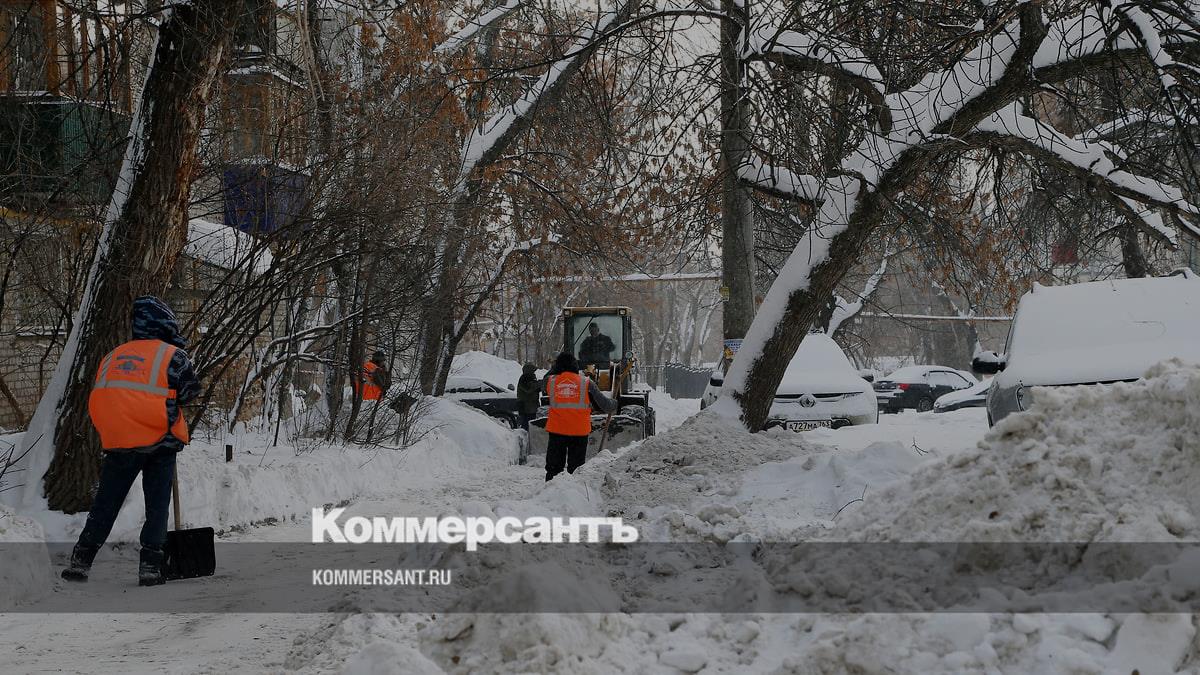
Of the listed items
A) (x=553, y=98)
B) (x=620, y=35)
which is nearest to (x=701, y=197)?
(x=620, y=35)

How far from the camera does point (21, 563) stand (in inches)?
245

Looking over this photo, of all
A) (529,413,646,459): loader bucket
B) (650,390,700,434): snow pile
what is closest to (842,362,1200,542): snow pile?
(529,413,646,459): loader bucket

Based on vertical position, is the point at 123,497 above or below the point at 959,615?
above

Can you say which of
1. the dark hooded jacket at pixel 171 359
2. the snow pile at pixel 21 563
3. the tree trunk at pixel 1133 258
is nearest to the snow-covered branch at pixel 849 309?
the tree trunk at pixel 1133 258

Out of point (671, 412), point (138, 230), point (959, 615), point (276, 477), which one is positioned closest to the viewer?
point (959, 615)

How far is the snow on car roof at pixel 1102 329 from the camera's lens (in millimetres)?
8750

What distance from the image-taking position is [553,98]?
1348 cm

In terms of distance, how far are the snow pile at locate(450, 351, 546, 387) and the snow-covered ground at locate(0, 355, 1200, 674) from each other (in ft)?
67.8

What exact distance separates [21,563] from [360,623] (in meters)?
2.71

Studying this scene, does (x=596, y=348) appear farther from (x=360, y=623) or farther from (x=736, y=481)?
(x=360, y=623)

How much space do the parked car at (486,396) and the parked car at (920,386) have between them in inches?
490

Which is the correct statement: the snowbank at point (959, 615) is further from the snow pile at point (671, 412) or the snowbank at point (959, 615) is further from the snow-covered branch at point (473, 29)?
the snow pile at point (671, 412)

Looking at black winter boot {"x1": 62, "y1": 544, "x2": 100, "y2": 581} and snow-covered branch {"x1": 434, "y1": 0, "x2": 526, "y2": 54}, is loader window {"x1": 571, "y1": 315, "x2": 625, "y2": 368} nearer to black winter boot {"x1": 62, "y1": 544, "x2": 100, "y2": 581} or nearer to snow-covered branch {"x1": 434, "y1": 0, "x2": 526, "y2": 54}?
snow-covered branch {"x1": 434, "y1": 0, "x2": 526, "y2": 54}

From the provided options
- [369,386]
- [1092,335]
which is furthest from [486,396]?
[1092,335]
